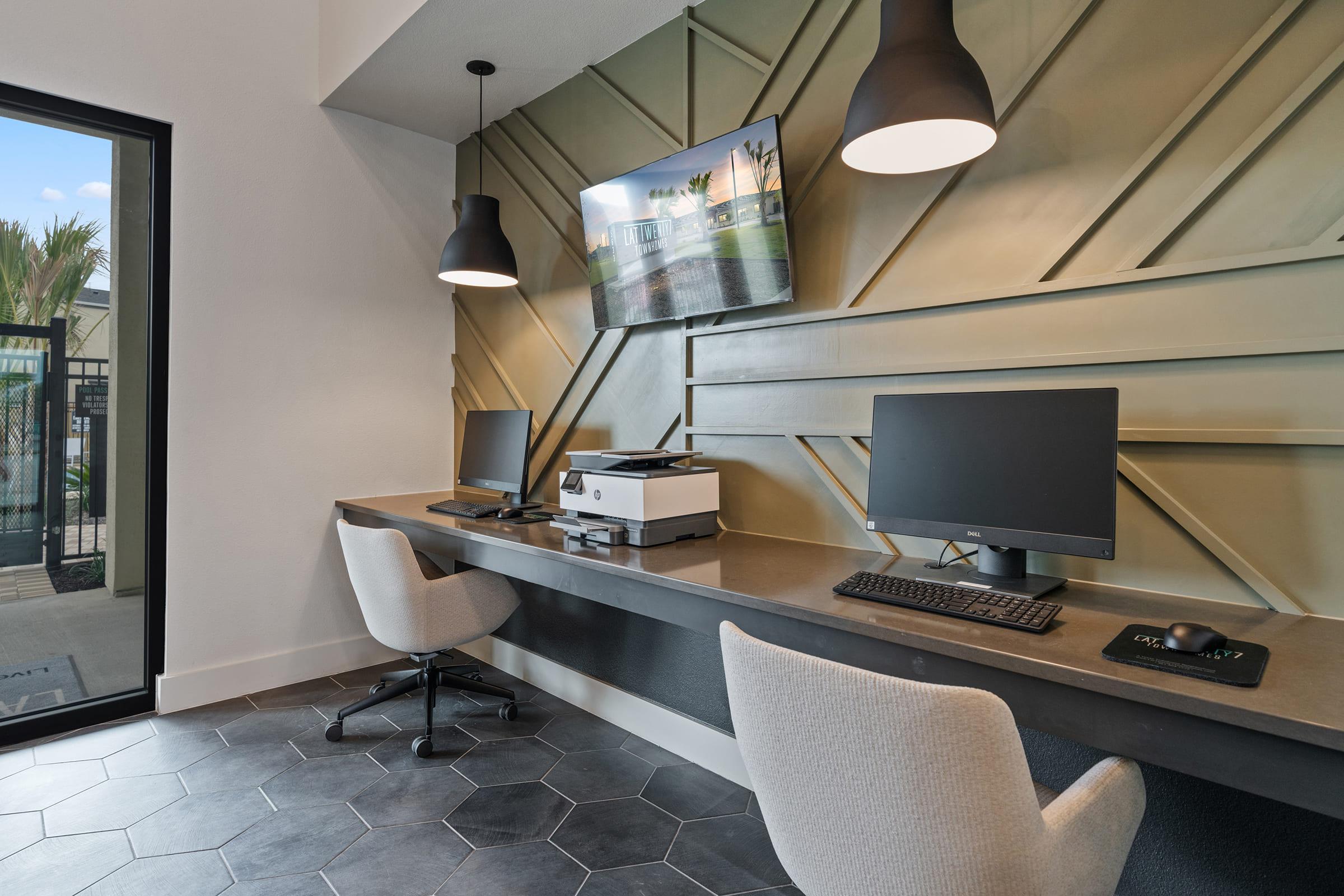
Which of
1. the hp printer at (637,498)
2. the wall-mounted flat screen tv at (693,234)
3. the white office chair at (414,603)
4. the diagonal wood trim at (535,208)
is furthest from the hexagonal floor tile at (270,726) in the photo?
the diagonal wood trim at (535,208)

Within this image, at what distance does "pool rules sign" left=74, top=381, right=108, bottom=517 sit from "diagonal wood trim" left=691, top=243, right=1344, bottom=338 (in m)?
2.70

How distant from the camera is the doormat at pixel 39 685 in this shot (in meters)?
2.69

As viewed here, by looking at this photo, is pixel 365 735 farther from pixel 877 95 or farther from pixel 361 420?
pixel 877 95

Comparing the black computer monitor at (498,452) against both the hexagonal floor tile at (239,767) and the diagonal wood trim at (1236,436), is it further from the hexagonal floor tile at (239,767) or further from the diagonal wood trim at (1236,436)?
the diagonal wood trim at (1236,436)

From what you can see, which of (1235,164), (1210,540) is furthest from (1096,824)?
(1235,164)

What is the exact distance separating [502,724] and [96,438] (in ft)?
6.63

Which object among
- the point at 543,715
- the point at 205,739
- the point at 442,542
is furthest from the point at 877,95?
the point at 205,739

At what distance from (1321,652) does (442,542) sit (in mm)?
2558

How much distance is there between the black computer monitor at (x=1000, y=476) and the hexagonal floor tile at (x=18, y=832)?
2.56 meters

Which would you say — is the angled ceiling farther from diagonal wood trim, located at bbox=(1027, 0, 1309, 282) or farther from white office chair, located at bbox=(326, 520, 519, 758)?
white office chair, located at bbox=(326, 520, 519, 758)

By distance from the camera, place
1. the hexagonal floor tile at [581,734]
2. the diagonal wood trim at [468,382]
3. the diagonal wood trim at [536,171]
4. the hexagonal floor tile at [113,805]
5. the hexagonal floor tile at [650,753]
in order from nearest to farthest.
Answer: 1. the hexagonal floor tile at [113,805]
2. the hexagonal floor tile at [650,753]
3. the hexagonal floor tile at [581,734]
4. the diagonal wood trim at [536,171]
5. the diagonal wood trim at [468,382]

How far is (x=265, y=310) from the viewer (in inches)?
127

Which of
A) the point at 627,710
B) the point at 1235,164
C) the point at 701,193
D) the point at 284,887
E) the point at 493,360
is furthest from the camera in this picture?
the point at 493,360

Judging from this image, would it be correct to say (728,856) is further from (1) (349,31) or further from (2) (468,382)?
(1) (349,31)
